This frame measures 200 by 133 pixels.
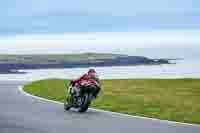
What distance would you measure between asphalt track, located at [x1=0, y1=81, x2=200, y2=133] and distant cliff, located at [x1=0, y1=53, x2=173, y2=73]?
7769 cm

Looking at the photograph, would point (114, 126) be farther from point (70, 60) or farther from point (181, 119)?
point (70, 60)

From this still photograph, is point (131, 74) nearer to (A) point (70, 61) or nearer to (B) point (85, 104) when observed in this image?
(A) point (70, 61)

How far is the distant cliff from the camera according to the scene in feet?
346

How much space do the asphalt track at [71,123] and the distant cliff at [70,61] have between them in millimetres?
77686

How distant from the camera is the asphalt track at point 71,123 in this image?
57.6 ft

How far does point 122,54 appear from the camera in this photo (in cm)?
12181

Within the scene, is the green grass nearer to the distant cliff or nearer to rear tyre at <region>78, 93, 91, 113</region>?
rear tyre at <region>78, 93, 91, 113</region>

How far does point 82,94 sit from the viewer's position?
73.5ft

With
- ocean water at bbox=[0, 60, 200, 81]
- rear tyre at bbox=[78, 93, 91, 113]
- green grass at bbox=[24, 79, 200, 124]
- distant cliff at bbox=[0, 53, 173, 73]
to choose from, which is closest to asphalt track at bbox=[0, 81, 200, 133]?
rear tyre at bbox=[78, 93, 91, 113]

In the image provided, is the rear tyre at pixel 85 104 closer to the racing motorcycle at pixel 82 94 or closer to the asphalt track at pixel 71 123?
the racing motorcycle at pixel 82 94

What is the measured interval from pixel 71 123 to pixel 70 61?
3831 inches

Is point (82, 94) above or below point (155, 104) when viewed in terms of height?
above

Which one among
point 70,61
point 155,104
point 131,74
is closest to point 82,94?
point 155,104

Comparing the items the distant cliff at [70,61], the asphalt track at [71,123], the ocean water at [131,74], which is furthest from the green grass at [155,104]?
the distant cliff at [70,61]
